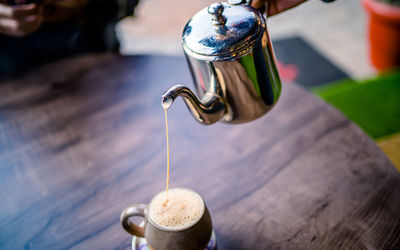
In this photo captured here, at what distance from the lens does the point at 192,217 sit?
2.58 feet

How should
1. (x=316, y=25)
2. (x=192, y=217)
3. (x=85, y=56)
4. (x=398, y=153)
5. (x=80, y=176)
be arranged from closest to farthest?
(x=192, y=217), (x=80, y=176), (x=85, y=56), (x=398, y=153), (x=316, y=25)

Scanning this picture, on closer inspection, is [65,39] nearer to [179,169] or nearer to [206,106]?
[179,169]

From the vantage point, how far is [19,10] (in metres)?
1.33

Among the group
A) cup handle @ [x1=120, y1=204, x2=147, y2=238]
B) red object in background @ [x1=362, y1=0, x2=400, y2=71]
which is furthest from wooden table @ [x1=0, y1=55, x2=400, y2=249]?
red object in background @ [x1=362, y1=0, x2=400, y2=71]

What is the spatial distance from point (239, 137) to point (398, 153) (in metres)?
1.30

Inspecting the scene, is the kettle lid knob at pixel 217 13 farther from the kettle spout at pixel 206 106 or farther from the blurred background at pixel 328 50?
the blurred background at pixel 328 50

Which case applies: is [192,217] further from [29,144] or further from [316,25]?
[316,25]

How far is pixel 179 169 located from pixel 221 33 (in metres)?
0.44

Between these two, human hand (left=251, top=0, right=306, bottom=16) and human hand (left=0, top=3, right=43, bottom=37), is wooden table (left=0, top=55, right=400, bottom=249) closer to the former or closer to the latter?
human hand (left=0, top=3, right=43, bottom=37)

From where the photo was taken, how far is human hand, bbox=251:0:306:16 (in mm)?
991

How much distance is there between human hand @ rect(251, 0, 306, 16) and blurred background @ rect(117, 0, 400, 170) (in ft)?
3.40

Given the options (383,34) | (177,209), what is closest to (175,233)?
(177,209)

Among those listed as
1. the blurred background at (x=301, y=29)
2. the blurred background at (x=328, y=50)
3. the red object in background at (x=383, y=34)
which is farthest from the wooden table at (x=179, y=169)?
the blurred background at (x=301, y=29)

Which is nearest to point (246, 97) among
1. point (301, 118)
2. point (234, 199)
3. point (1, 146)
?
point (234, 199)
